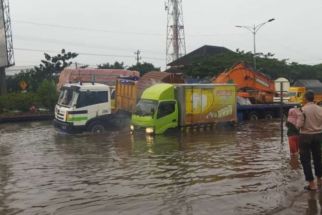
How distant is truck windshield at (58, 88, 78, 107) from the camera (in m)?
23.3

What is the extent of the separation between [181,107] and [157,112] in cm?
163

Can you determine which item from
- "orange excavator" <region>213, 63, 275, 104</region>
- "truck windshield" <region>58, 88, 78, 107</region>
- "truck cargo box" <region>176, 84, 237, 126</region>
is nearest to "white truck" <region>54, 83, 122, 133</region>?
"truck windshield" <region>58, 88, 78, 107</region>

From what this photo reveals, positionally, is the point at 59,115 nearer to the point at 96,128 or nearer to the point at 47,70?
the point at 96,128

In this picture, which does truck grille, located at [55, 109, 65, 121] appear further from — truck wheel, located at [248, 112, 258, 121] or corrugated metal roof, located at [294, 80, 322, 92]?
corrugated metal roof, located at [294, 80, 322, 92]

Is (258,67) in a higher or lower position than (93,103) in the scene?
higher

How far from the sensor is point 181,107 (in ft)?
77.5

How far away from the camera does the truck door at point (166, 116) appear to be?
22547 mm

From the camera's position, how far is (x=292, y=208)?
845cm

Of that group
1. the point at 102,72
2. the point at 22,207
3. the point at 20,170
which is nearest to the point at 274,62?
the point at 102,72

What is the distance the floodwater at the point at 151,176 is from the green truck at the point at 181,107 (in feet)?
3.27

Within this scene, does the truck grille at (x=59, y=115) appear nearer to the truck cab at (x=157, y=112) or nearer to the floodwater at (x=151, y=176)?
the floodwater at (x=151, y=176)

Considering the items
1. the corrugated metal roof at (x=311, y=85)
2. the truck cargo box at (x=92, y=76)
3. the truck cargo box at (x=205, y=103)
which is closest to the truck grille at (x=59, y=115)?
the truck cargo box at (x=205, y=103)

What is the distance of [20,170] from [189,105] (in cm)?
1118

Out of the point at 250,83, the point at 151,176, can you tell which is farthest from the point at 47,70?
the point at 151,176
